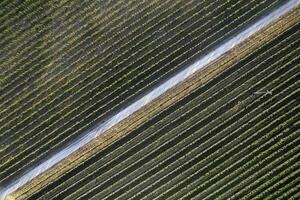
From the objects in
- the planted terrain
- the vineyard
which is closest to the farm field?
the vineyard

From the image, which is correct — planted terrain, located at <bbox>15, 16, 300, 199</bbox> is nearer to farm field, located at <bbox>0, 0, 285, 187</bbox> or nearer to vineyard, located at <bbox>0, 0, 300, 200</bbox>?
vineyard, located at <bbox>0, 0, 300, 200</bbox>

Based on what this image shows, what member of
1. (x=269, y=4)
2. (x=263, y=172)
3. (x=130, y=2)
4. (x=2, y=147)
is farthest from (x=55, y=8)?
(x=263, y=172)

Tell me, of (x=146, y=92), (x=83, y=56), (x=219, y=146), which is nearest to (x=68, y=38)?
(x=83, y=56)

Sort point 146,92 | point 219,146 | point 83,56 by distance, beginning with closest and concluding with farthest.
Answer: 1. point 219,146
2. point 146,92
3. point 83,56

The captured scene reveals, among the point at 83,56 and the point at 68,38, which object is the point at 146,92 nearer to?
the point at 83,56

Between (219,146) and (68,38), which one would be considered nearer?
(219,146)

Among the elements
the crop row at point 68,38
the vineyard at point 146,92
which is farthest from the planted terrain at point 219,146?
the crop row at point 68,38

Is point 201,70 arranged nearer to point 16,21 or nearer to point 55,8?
point 55,8

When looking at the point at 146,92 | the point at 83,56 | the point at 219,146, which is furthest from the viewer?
the point at 83,56

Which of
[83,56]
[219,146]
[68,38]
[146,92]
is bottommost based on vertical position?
[219,146]
